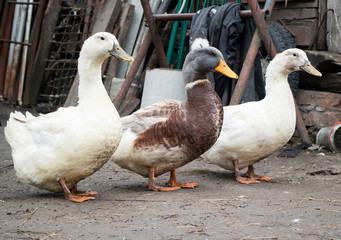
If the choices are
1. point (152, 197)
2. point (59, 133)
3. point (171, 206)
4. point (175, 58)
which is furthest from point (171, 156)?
point (175, 58)

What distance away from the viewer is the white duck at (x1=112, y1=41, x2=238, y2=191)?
365 cm

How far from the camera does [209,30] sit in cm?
566

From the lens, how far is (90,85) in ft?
11.2

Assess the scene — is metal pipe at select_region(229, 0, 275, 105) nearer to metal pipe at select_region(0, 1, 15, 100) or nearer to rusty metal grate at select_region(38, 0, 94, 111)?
rusty metal grate at select_region(38, 0, 94, 111)

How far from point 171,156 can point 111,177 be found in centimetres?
102

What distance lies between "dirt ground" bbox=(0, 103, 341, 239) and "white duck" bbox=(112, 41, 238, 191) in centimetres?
23

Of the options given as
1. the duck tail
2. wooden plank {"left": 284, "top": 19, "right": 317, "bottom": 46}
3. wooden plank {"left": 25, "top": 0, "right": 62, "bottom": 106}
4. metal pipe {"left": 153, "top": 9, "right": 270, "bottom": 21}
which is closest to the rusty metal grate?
wooden plank {"left": 25, "top": 0, "right": 62, "bottom": 106}

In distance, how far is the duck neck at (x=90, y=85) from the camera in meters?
3.35

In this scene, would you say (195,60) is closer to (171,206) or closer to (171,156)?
(171,156)

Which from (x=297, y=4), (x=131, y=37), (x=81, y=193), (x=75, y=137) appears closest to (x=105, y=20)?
(x=131, y=37)

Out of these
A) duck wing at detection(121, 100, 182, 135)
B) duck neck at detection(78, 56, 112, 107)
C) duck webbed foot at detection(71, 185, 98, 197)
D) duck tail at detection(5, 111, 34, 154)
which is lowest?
duck webbed foot at detection(71, 185, 98, 197)

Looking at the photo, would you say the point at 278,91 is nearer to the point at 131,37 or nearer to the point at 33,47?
the point at 131,37

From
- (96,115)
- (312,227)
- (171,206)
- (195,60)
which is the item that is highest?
(195,60)

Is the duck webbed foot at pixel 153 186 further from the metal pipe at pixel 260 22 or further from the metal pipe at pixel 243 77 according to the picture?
the metal pipe at pixel 260 22
